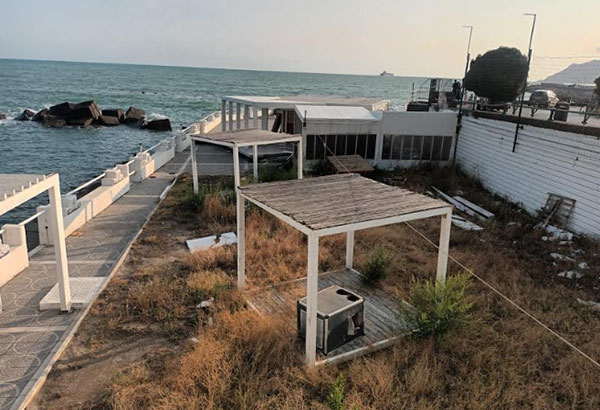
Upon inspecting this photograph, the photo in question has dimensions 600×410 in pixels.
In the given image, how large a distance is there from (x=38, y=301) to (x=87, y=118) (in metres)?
41.7

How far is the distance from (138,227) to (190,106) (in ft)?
208

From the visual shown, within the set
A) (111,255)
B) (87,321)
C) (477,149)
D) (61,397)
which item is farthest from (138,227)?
(477,149)

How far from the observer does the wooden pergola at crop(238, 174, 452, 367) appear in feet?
20.1

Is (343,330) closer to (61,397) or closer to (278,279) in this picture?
(278,279)

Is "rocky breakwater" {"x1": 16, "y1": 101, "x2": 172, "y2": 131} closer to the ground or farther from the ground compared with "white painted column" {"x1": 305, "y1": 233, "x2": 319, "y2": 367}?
closer to the ground

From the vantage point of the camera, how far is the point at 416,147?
20.5m

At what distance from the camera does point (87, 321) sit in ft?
24.3

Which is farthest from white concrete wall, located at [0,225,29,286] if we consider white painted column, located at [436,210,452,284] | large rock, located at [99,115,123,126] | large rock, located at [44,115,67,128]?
large rock, located at [99,115,123,126]

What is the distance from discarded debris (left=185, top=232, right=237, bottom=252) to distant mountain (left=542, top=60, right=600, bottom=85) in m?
12.7

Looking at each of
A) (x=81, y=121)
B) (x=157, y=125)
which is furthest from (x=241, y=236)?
(x=81, y=121)

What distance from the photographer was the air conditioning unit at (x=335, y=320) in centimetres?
654

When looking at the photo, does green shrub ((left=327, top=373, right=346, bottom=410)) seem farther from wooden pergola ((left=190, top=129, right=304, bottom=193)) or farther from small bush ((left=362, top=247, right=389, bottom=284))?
wooden pergola ((left=190, top=129, right=304, bottom=193))

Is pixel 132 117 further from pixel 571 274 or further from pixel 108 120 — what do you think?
pixel 571 274

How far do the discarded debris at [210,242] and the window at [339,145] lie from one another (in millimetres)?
8959
